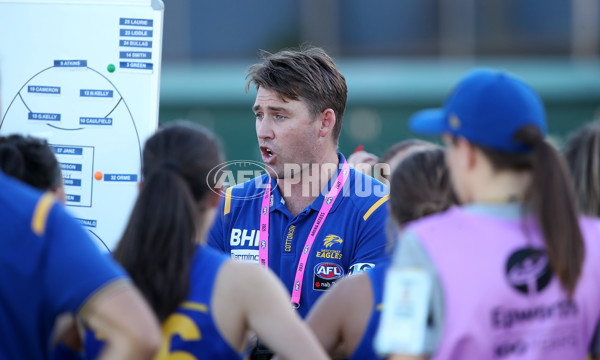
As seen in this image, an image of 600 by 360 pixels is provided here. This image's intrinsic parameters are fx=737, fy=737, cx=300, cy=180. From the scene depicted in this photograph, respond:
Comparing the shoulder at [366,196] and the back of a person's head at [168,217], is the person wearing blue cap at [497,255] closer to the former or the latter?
the back of a person's head at [168,217]

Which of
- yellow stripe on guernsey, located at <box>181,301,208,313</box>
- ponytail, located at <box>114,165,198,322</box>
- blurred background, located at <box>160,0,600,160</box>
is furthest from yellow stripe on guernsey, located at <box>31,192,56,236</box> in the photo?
blurred background, located at <box>160,0,600,160</box>

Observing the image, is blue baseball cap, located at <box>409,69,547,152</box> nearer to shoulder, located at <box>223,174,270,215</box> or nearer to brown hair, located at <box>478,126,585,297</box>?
brown hair, located at <box>478,126,585,297</box>

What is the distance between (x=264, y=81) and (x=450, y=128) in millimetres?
1826

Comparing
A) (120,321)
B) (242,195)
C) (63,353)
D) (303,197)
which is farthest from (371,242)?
(120,321)

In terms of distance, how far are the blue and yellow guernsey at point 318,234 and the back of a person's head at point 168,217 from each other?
121 centimetres

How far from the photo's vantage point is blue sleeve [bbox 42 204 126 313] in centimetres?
179

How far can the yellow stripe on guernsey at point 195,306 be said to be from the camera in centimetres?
216

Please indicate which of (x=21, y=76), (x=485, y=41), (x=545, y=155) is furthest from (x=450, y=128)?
(x=485, y=41)

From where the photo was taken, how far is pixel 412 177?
96.0 inches

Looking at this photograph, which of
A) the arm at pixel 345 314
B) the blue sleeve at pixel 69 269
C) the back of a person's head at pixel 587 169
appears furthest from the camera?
the back of a person's head at pixel 587 169

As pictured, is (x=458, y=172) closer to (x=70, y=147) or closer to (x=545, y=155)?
(x=545, y=155)

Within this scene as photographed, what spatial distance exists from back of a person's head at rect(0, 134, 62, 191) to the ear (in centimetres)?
167

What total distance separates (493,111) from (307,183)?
184 centimetres

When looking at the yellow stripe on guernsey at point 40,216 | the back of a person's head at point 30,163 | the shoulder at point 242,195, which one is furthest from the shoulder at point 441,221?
the shoulder at point 242,195
